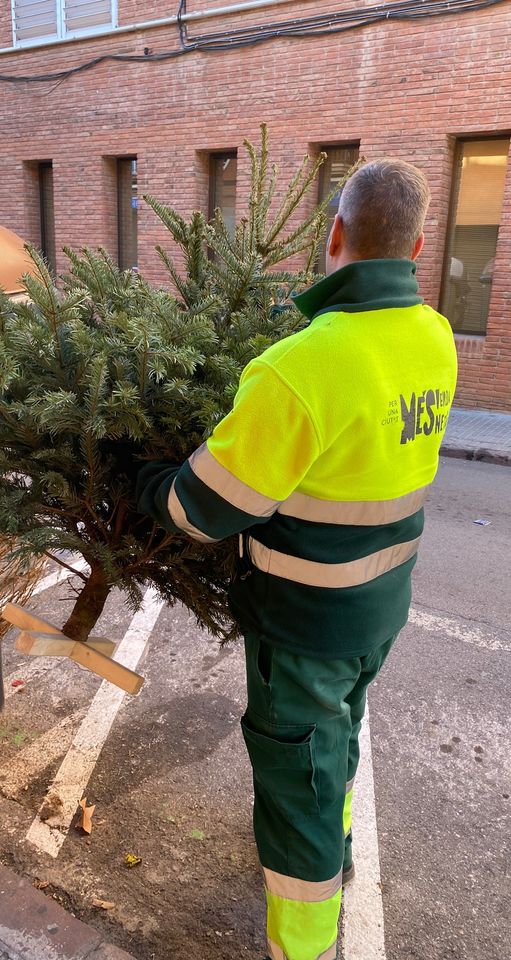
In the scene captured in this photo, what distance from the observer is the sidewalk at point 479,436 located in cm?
845

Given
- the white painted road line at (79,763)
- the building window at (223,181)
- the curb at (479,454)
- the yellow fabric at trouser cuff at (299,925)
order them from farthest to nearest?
the building window at (223,181), the curb at (479,454), the white painted road line at (79,763), the yellow fabric at trouser cuff at (299,925)

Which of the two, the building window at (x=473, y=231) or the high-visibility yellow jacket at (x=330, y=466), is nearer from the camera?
the high-visibility yellow jacket at (x=330, y=466)

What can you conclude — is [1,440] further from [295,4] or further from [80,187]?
[80,187]

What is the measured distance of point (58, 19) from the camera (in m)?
12.6

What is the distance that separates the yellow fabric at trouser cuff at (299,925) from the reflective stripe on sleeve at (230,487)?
Result: 3.45ft

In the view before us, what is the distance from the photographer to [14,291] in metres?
2.57

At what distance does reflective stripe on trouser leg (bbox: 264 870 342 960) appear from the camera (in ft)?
6.15

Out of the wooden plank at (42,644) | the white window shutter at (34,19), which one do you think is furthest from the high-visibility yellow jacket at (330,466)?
the white window shutter at (34,19)

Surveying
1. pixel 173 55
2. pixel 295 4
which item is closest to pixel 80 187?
pixel 173 55

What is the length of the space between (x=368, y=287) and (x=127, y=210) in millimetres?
12548

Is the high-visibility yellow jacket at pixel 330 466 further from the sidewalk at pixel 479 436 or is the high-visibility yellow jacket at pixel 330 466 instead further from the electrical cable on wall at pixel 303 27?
the electrical cable on wall at pixel 303 27

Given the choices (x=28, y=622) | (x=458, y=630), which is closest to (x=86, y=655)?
(x=28, y=622)

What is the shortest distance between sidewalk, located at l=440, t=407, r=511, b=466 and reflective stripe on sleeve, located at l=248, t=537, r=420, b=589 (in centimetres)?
698

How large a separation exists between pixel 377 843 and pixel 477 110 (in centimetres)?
918
